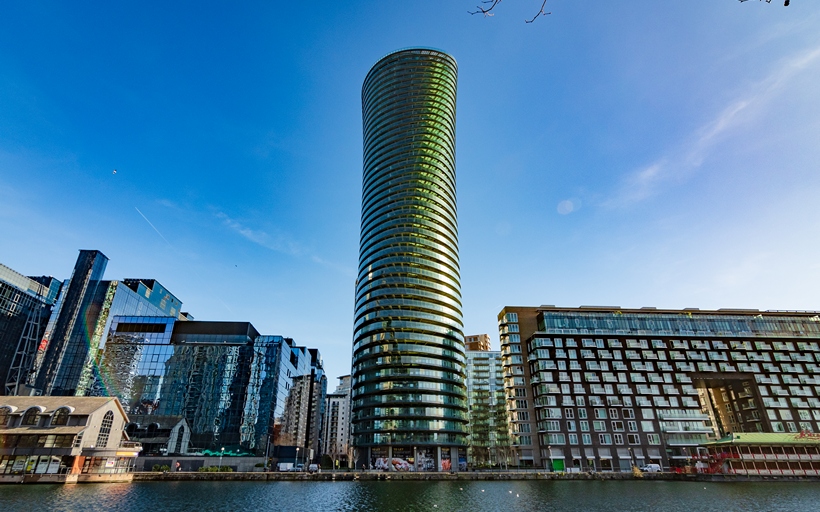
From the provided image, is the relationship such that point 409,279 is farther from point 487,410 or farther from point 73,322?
point 73,322

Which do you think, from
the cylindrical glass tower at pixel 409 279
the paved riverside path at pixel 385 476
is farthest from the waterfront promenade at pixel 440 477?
the cylindrical glass tower at pixel 409 279

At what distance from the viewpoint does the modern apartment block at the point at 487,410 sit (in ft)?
498

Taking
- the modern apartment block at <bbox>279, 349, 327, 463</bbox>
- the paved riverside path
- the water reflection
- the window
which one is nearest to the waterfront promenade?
the paved riverside path

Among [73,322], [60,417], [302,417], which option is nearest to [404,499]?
[60,417]

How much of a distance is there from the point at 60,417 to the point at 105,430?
6.57 meters

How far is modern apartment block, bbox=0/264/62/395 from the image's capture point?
124812 mm

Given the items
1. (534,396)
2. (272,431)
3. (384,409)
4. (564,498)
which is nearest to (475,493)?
(564,498)

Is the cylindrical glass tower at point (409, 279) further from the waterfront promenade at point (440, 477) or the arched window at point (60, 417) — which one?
the arched window at point (60, 417)

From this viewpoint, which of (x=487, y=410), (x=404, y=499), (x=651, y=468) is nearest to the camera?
(x=404, y=499)

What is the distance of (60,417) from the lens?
65.6m

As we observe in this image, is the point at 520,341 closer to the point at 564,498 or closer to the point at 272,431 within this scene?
the point at 564,498

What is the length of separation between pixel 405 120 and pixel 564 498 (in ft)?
385

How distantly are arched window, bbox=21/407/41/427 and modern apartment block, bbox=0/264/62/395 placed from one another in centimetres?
7086

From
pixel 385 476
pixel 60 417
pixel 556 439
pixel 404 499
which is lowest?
pixel 404 499
